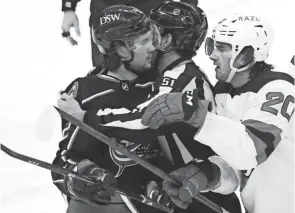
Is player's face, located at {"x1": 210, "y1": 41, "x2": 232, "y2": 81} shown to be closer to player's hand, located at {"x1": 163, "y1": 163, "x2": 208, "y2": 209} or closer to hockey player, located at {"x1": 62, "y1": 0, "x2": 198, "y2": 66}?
player's hand, located at {"x1": 163, "y1": 163, "x2": 208, "y2": 209}

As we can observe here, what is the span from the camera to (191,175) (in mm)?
2611

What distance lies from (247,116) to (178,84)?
26 cm

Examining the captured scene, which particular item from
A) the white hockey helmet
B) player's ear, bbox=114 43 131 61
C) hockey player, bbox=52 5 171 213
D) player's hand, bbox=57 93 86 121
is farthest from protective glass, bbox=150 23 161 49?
player's hand, bbox=57 93 86 121

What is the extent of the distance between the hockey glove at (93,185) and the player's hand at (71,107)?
0.17 metres

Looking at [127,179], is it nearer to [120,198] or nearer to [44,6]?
[120,198]

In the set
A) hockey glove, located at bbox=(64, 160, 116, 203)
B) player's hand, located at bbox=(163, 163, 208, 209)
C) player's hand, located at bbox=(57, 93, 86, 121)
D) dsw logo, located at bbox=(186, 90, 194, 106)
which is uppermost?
dsw logo, located at bbox=(186, 90, 194, 106)

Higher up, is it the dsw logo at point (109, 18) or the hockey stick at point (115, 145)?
the dsw logo at point (109, 18)

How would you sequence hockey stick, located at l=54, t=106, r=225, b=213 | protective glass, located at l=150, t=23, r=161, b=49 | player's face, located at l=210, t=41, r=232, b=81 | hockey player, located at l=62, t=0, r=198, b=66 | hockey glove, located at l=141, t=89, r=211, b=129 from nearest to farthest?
hockey glove, located at l=141, t=89, r=211, b=129
hockey stick, located at l=54, t=106, r=225, b=213
player's face, located at l=210, t=41, r=232, b=81
protective glass, located at l=150, t=23, r=161, b=49
hockey player, located at l=62, t=0, r=198, b=66

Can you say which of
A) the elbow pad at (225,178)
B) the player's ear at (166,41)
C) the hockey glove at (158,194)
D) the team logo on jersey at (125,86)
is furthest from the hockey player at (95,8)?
the elbow pad at (225,178)

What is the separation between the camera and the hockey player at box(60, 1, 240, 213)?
2.65m

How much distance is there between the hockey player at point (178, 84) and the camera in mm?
2654

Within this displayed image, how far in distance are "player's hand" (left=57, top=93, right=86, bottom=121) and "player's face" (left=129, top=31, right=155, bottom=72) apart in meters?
0.24

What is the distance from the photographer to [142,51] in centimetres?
280

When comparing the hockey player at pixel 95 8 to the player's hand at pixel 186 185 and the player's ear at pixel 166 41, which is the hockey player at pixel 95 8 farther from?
the player's hand at pixel 186 185
